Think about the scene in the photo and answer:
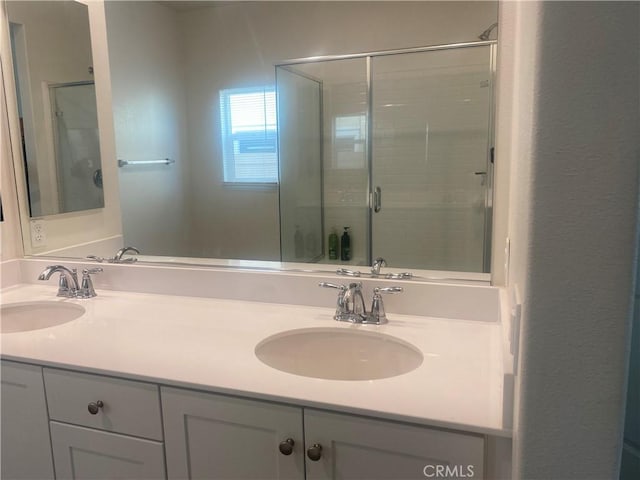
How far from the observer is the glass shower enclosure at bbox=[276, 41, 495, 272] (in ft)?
6.29

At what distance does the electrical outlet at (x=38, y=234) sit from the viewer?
6.82 ft

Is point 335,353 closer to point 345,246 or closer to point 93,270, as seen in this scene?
point 345,246

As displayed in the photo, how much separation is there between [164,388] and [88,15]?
174 centimetres

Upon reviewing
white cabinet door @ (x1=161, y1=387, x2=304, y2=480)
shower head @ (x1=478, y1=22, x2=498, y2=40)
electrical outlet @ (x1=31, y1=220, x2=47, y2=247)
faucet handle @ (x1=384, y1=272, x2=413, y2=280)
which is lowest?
white cabinet door @ (x1=161, y1=387, x2=304, y2=480)

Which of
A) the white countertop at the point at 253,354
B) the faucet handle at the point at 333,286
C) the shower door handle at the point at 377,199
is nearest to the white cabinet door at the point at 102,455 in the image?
the white countertop at the point at 253,354

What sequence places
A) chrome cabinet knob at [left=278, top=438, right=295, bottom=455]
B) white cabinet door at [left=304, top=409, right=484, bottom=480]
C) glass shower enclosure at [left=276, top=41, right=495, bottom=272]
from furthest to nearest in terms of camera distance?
glass shower enclosure at [left=276, top=41, right=495, bottom=272] < chrome cabinet knob at [left=278, top=438, right=295, bottom=455] < white cabinet door at [left=304, top=409, right=484, bottom=480]

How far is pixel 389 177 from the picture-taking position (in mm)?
2242

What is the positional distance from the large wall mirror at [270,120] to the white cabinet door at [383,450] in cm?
106

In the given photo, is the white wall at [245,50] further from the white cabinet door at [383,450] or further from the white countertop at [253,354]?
the white cabinet door at [383,450]

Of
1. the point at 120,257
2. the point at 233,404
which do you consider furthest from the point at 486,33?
the point at 120,257

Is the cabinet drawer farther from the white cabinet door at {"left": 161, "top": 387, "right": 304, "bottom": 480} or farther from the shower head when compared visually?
the shower head

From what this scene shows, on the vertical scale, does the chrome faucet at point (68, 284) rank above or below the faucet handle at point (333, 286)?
below

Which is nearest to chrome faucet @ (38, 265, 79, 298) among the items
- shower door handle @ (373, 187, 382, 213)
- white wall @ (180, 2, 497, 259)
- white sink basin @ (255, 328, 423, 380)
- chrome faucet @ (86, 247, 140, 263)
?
chrome faucet @ (86, 247, 140, 263)

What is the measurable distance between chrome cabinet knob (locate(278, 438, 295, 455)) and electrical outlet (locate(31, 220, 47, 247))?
1596 millimetres
